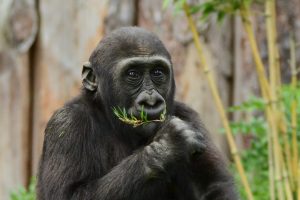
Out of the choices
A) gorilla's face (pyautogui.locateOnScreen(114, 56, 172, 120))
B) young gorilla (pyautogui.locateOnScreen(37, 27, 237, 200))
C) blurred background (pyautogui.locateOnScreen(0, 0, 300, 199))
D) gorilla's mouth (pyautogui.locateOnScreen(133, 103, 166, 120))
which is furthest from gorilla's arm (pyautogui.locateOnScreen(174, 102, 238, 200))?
blurred background (pyautogui.locateOnScreen(0, 0, 300, 199))

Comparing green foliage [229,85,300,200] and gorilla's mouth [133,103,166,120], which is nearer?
gorilla's mouth [133,103,166,120]

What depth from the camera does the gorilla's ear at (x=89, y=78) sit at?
23.0ft

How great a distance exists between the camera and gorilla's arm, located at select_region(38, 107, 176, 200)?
633cm

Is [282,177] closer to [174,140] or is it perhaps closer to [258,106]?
[258,106]

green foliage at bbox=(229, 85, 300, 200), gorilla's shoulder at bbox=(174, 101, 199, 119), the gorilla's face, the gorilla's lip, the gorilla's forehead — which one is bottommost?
green foliage at bbox=(229, 85, 300, 200)

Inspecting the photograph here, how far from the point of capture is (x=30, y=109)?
10695 mm

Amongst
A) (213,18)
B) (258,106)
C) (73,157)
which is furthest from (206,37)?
(73,157)

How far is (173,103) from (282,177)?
109 centimetres

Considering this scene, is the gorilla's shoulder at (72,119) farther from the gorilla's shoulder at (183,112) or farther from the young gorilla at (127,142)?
the gorilla's shoulder at (183,112)

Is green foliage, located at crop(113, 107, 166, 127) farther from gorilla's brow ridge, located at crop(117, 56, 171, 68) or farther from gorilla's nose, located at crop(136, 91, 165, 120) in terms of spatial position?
gorilla's brow ridge, located at crop(117, 56, 171, 68)

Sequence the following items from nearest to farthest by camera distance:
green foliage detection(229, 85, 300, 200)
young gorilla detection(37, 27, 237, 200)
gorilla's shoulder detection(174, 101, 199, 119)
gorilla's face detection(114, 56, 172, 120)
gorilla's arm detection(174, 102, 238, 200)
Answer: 1. young gorilla detection(37, 27, 237, 200)
2. gorilla's face detection(114, 56, 172, 120)
3. gorilla's arm detection(174, 102, 238, 200)
4. gorilla's shoulder detection(174, 101, 199, 119)
5. green foliage detection(229, 85, 300, 200)

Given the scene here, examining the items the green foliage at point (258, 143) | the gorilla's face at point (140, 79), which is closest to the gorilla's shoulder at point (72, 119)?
the gorilla's face at point (140, 79)

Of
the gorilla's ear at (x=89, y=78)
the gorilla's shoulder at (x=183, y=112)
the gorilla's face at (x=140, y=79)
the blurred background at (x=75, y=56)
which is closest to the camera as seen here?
the gorilla's face at (x=140, y=79)

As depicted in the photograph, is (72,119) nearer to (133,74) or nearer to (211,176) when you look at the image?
(133,74)
